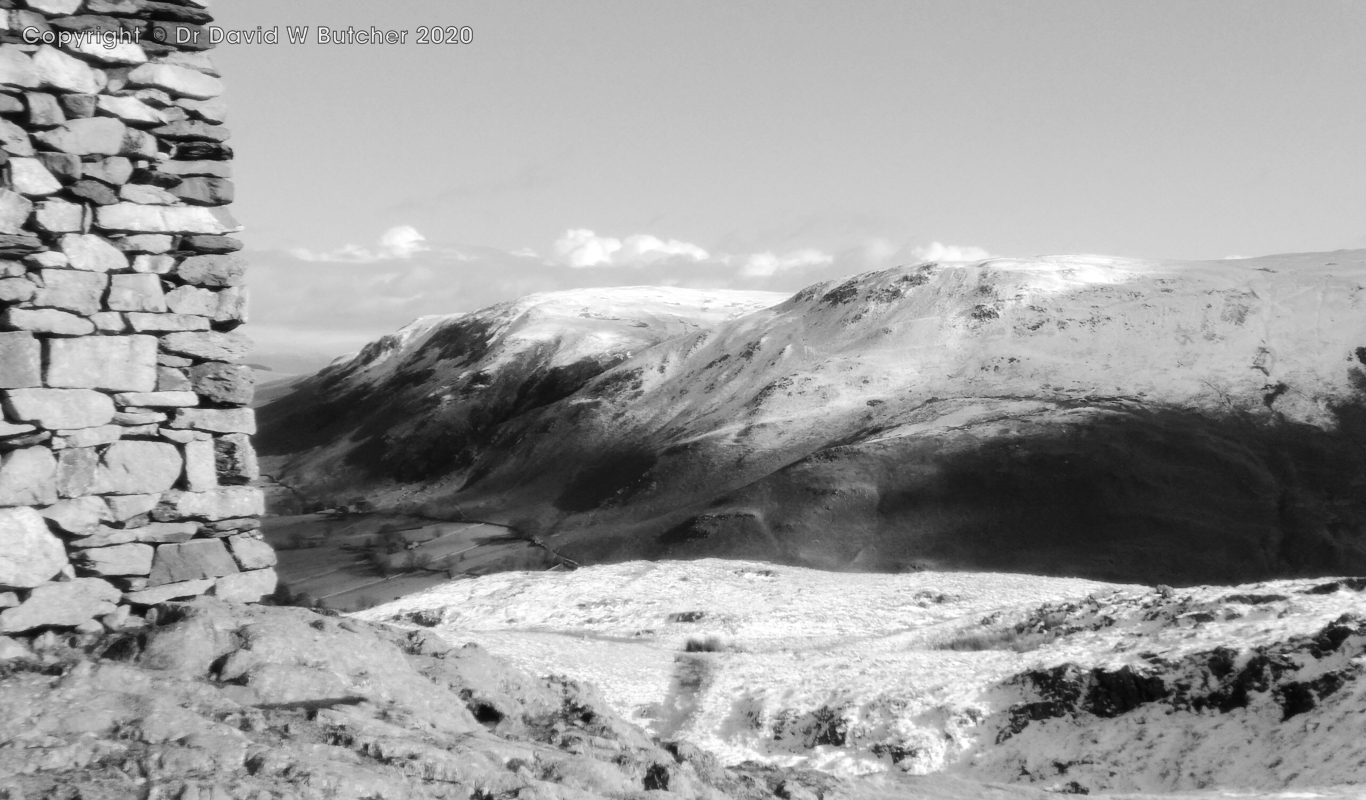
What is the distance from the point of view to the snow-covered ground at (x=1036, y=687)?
56.3 feet

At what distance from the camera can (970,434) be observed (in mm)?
89938

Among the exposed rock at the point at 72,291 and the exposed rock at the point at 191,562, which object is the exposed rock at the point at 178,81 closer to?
the exposed rock at the point at 72,291

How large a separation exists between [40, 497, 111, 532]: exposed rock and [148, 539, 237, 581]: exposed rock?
26.3 inches

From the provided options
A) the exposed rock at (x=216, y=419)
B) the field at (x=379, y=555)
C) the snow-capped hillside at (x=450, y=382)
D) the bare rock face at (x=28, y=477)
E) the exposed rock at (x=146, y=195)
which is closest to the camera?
the bare rock face at (x=28, y=477)

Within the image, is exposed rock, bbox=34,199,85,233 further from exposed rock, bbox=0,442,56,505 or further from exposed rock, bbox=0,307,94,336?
exposed rock, bbox=0,442,56,505

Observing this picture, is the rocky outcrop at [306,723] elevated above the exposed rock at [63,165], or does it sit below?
below

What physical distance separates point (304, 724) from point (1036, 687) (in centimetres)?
1529

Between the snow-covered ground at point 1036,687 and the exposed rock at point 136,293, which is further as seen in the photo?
the snow-covered ground at point 1036,687

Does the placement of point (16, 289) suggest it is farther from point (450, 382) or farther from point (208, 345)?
point (450, 382)

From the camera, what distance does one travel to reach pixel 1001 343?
10494cm

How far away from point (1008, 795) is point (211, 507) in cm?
843

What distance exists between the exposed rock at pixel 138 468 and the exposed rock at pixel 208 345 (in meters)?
0.98

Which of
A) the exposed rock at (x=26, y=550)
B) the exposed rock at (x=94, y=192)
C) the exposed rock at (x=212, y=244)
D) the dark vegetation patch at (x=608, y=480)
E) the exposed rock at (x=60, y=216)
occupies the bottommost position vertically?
the dark vegetation patch at (x=608, y=480)

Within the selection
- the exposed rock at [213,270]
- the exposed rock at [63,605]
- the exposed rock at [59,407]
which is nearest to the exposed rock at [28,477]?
the exposed rock at [59,407]
